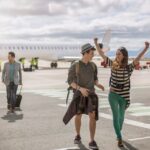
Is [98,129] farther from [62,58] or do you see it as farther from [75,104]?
[62,58]

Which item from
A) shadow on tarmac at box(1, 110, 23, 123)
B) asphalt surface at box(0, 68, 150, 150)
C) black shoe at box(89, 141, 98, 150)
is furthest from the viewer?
shadow on tarmac at box(1, 110, 23, 123)

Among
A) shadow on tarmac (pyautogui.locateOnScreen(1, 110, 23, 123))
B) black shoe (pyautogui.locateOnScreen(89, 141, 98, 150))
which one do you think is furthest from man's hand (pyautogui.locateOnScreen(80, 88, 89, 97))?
shadow on tarmac (pyautogui.locateOnScreen(1, 110, 23, 123))

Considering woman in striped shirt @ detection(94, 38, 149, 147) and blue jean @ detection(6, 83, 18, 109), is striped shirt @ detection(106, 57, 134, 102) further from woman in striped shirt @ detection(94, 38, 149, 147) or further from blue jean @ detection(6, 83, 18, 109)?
blue jean @ detection(6, 83, 18, 109)

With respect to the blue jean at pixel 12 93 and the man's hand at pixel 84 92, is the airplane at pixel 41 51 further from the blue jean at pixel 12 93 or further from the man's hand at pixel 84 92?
the man's hand at pixel 84 92

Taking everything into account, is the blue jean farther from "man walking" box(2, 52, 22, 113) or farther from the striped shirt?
the striped shirt

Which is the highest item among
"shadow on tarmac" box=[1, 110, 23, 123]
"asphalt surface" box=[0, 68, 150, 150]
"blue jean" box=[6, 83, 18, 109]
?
"blue jean" box=[6, 83, 18, 109]

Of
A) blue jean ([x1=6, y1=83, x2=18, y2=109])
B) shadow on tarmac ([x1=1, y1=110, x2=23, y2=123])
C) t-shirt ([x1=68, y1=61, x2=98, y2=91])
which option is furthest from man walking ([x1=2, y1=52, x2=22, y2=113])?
t-shirt ([x1=68, y1=61, x2=98, y2=91])

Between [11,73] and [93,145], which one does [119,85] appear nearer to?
[93,145]

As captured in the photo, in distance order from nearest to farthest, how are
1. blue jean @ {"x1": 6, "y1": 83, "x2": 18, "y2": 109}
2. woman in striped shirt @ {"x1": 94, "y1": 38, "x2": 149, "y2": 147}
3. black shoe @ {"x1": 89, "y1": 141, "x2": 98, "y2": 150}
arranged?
black shoe @ {"x1": 89, "y1": 141, "x2": 98, "y2": 150}
woman in striped shirt @ {"x1": 94, "y1": 38, "x2": 149, "y2": 147}
blue jean @ {"x1": 6, "y1": 83, "x2": 18, "y2": 109}

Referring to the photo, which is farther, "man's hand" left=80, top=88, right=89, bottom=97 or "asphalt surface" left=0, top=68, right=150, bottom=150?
"asphalt surface" left=0, top=68, right=150, bottom=150

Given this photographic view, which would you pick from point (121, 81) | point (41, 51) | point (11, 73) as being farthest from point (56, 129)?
point (41, 51)

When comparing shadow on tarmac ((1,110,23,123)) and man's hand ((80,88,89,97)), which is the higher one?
man's hand ((80,88,89,97))

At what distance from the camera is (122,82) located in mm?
8656

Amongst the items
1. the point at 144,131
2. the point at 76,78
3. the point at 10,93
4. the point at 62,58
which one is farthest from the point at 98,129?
the point at 62,58
